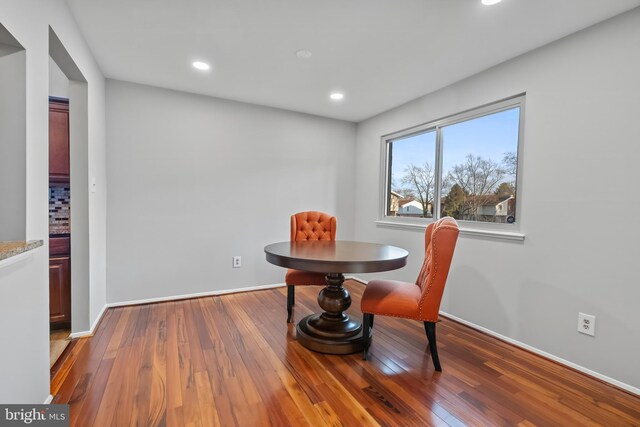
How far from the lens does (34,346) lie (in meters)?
1.38

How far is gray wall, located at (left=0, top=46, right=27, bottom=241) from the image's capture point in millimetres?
1250

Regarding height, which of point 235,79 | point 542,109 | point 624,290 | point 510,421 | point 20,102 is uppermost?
point 235,79

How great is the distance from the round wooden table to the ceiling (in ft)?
5.07

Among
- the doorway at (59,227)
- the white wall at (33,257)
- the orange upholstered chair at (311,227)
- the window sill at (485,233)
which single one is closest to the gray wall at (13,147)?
the white wall at (33,257)

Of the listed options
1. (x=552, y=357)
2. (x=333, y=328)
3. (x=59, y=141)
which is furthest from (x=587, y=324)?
(x=59, y=141)

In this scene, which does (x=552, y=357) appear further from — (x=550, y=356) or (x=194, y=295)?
(x=194, y=295)

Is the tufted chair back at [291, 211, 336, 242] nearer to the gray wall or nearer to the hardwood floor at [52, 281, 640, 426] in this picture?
the hardwood floor at [52, 281, 640, 426]

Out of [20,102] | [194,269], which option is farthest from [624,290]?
[194,269]

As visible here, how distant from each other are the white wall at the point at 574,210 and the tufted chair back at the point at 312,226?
1.37 metres

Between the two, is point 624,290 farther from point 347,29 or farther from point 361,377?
point 347,29

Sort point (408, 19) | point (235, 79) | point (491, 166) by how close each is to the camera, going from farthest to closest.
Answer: point (235, 79) → point (491, 166) → point (408, 19)

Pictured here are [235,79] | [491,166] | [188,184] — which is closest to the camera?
[491,166]

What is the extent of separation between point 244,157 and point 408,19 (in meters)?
2.25

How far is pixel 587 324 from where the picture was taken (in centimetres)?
192
